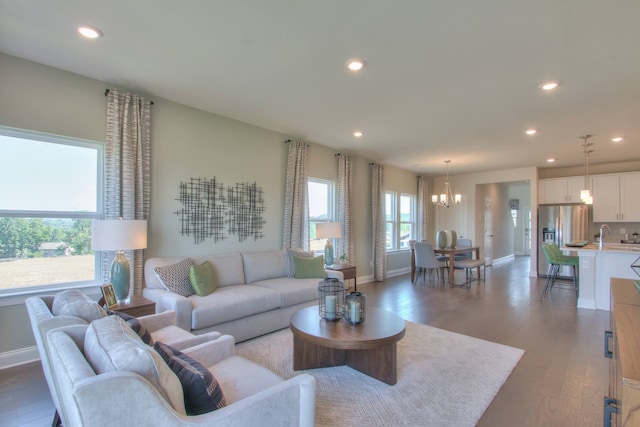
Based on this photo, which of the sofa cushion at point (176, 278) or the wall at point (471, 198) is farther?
the wall at point (471, 198)

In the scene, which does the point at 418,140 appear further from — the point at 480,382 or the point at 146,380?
the point at 146,380

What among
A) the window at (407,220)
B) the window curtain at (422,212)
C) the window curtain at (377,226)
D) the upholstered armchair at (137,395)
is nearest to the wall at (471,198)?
the window curtain at (422,212)

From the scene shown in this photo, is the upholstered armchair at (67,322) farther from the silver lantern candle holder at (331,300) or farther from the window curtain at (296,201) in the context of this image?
the window curtain at (296,201)

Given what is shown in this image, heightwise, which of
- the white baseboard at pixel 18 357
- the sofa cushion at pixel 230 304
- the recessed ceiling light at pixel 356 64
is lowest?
the white baseboard at pixel 18 357

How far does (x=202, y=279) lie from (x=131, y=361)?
7.36ft

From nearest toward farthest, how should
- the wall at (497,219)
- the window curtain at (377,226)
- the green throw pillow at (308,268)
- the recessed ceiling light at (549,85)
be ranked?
the recessed ceiling light at (549,85) → the green throw pillow at (308,268) → the window curtain at (377,226) → the wall at (497,219)

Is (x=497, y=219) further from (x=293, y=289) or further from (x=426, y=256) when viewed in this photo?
(x=293, y=289)

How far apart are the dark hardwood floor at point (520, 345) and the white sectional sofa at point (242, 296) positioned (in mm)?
1056

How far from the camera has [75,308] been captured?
5.37 feet

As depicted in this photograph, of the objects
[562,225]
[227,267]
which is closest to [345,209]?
[227,267]

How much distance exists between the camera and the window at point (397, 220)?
7.40 metres

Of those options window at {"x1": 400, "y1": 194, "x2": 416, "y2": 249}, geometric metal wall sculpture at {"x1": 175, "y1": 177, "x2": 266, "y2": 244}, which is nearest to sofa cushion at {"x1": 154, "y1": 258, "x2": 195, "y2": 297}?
geometric metal wall sculpture at {"x1": 175, "y1": 177, "x2": 266, "y2": 244}

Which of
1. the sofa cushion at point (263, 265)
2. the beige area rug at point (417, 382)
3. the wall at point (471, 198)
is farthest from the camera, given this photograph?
the wall at point (471, 198)

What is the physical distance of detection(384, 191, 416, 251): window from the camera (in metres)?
7.40
